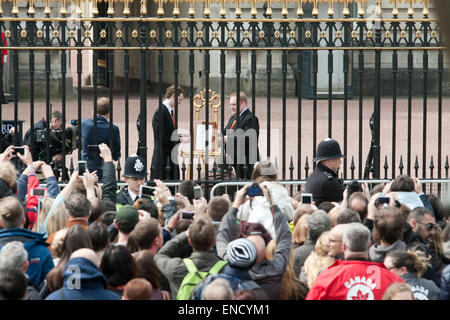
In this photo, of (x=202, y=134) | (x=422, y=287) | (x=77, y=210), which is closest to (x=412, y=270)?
(x=422, y=287)

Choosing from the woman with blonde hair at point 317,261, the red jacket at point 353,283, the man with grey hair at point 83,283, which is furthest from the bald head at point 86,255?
the woman with blonde hair at point 317,261

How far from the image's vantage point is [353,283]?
19.7ft

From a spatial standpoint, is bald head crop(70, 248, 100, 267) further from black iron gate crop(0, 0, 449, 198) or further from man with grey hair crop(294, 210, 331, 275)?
black iron gate crop(0, 0, 449, 198)

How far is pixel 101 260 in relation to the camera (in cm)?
610

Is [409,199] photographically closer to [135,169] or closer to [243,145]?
[135,169]

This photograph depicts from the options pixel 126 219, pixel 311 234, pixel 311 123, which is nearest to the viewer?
pixel 126 219

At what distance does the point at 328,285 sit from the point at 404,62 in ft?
65.4

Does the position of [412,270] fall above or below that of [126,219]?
below

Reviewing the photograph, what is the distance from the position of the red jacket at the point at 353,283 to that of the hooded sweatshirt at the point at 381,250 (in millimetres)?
635

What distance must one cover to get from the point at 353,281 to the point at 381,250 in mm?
784

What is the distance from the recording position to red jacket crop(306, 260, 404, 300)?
19.6ft

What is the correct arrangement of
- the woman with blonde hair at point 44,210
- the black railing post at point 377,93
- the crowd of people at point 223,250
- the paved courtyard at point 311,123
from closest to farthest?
1. the crowd of people at point 223,250
2. the woman with blonde hair at point 44,210
3. the black railing post at point 377,93
4. the paved courtyard at point 311,123

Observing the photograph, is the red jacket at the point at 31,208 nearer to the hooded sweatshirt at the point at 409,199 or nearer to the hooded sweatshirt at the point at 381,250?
the hooded sweatshirt at the point at 381,250

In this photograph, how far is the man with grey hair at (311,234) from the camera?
694cm
